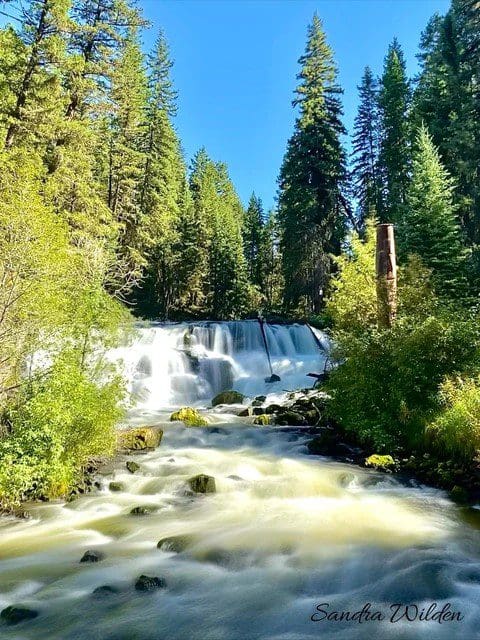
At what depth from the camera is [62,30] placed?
16375 millimetres

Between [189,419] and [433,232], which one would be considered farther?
[433,232]

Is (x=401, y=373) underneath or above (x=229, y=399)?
above

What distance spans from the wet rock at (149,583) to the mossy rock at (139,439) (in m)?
6.34

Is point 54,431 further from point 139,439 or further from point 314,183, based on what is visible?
point 314,183

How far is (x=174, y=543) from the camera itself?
6742 millimetres

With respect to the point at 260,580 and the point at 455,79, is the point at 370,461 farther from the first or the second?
the point at 455,79

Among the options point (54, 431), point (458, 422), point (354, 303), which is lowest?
point (458, 422)

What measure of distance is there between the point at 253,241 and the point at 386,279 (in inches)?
1771

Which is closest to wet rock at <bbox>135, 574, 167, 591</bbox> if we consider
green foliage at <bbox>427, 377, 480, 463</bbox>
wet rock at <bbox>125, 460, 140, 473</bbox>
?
wet rock at <bbox>125, 460, 140, 473</bbox>

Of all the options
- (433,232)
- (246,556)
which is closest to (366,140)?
(433,232)

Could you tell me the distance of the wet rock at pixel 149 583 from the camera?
218 inches

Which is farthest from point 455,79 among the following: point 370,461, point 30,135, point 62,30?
point 370,461

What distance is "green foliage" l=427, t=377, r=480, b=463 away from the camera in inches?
338

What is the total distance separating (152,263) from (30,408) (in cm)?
3602
